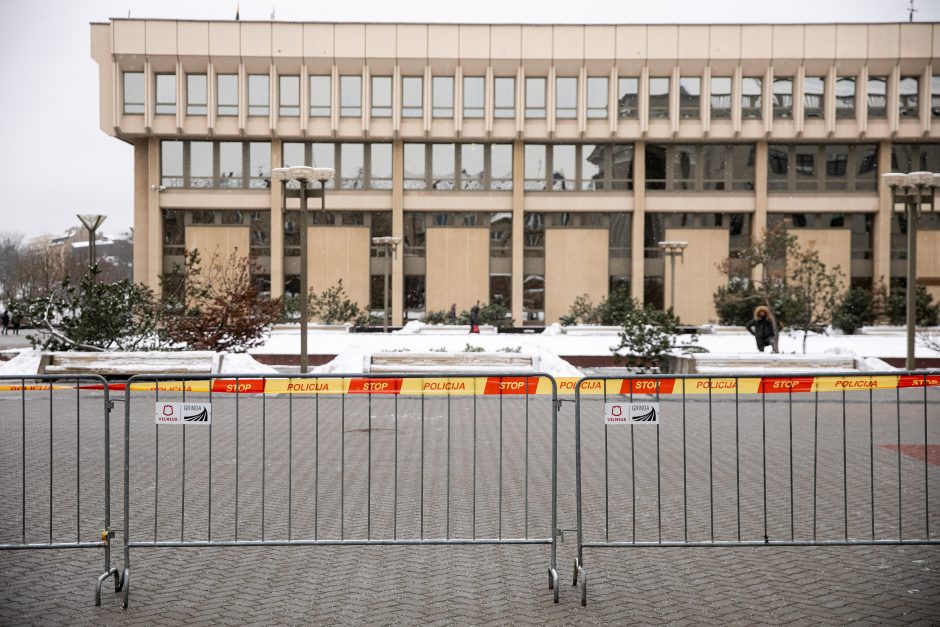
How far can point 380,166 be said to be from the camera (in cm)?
5106

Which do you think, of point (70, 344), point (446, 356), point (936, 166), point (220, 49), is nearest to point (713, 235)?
point (936, 166)

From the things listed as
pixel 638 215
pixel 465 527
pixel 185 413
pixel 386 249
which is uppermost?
pixel 638 215

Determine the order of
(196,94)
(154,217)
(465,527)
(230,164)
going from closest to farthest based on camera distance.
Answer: (465,527) < (196,94) < (154,217) < (230,164)

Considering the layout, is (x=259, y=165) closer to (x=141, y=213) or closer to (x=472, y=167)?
(x=141, y=213)

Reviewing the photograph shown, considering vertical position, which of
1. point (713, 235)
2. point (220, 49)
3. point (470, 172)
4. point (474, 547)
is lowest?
point (474, 547)

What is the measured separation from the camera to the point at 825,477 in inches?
376

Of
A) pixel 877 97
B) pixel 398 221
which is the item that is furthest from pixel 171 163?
pixel 877 97

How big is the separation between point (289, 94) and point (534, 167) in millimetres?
14243

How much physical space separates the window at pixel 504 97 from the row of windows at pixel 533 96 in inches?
2.2

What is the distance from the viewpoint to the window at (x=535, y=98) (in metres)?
49.7

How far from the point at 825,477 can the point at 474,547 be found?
4.55 meters

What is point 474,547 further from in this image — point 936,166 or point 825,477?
point 936,166

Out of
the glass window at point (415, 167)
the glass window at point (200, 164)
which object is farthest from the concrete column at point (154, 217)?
the glass window at point (415, 167)

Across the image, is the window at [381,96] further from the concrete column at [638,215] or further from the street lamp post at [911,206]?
the street lamp post at [911,206]
